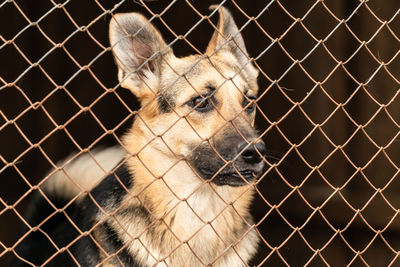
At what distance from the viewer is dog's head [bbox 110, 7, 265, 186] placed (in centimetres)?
278

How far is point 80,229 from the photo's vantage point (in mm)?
3111

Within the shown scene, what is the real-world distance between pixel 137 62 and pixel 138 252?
99 cm

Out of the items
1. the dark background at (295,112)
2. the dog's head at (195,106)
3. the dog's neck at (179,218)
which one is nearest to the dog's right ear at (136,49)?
the dog's head at (195,106)

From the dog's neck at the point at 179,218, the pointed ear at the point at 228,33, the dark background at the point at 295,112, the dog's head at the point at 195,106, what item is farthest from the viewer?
the dark background at the point at 295,112

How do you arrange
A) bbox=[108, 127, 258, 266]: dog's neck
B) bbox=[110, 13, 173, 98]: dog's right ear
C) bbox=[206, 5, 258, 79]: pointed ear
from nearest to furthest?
bbox=[110, 13, 173, 98]: dog's right ear
bbox=[108, 127, 258, 266]: dog's neck
bbox=[206, 5, 258, 79]: pointed ear

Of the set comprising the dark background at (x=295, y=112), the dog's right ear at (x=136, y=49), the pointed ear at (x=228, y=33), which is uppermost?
the dog's right ear at (x=136, y=49)

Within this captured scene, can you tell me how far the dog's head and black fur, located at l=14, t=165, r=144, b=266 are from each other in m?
0.33

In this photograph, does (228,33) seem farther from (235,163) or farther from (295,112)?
(295,112)

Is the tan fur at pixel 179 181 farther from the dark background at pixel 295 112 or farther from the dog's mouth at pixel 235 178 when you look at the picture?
the dark background at pixel 295 112

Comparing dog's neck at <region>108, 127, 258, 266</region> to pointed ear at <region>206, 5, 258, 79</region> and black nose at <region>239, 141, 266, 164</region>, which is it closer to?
black nose at <region>239, 141, 266, 164</region>

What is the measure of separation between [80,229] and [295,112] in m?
3.87

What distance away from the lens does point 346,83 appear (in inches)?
228

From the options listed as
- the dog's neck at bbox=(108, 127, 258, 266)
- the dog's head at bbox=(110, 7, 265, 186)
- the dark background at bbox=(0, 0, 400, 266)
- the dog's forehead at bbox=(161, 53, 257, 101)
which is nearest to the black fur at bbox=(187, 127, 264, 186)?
the dog's head at bbox=(110, 7, 265, 186)

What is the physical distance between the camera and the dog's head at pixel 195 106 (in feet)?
9.11
